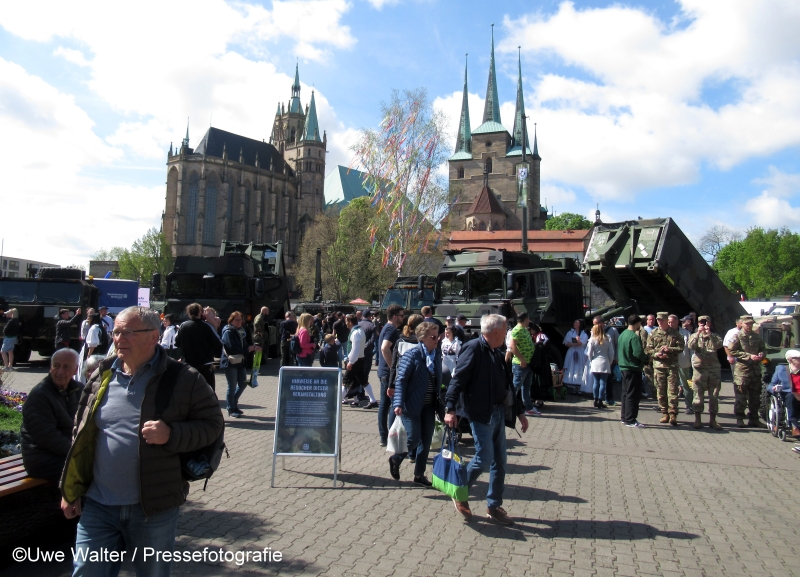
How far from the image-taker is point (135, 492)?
2.84 meters

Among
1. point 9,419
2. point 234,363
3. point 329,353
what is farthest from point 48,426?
point 329,353

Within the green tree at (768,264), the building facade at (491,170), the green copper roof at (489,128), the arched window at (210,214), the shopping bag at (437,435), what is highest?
the green copper roof at (489,128)

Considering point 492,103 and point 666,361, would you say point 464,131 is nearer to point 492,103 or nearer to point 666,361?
point 492,103

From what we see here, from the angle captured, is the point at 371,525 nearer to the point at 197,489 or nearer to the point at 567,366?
the point at 197,489

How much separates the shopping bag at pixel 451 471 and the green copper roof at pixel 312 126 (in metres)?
101

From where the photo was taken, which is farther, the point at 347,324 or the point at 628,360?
the point at 347,324

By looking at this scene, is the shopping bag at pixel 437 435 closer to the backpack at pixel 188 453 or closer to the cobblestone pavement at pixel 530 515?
the cobblestone pavement at pixel 530 515

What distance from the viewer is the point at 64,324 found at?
14422mm

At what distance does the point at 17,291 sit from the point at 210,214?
71452 millimetres

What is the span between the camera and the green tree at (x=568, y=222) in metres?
92.5

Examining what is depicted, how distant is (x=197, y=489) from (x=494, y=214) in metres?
84.3

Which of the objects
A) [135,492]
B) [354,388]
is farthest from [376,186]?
[135,492]

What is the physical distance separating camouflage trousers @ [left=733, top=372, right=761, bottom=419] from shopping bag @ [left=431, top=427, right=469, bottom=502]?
701 cm

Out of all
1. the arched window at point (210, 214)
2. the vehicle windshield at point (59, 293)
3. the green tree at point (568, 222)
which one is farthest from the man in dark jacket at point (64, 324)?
the green tree at point (568, 222)
